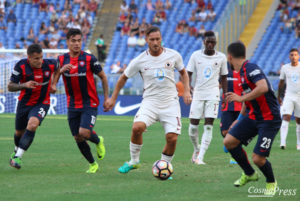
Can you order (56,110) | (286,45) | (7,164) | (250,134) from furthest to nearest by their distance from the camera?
1. (286,45)
2. (56,110)
3. (7,164)
4. (250,134)

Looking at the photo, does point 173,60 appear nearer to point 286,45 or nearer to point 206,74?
point 206,74

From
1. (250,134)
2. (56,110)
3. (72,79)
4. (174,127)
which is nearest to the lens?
(250,134)

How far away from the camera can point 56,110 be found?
90.1ft

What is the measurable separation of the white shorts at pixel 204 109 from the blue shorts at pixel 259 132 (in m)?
3.14

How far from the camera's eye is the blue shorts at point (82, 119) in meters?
10.3

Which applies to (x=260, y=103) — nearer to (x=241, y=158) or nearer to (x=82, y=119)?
(x=241, y=158)

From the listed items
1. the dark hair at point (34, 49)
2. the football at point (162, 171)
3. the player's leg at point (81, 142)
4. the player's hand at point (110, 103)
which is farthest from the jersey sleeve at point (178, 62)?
the dark hair at point (34, 49)

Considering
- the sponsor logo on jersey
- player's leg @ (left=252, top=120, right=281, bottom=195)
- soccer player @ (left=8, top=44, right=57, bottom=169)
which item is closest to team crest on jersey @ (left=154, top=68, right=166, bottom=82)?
player's leg @ (left=252, top=120, right=281, bottom=195)

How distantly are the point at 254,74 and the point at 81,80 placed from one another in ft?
10.6

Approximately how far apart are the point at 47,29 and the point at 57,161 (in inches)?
997

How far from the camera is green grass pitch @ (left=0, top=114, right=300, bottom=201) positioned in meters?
8.16

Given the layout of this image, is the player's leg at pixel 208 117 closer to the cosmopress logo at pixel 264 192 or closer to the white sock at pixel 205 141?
the white sock at pixel 205 141

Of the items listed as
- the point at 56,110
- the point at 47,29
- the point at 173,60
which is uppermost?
the point at 173,60

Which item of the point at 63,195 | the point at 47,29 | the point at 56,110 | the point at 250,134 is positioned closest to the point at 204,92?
the point at 250,134
